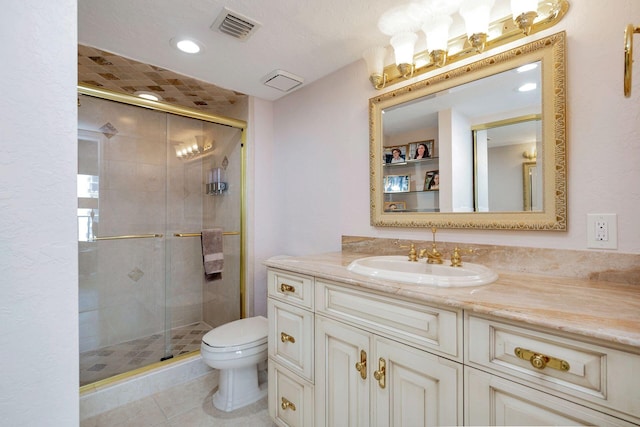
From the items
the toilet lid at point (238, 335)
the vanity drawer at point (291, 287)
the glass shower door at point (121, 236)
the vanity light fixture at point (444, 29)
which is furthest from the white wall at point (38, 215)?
the glass shower door at point (121, 236)

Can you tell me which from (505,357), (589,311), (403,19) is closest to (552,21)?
(403,19)

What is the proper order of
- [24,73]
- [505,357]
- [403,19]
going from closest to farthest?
[24,73]
[505,357]
[403,19]

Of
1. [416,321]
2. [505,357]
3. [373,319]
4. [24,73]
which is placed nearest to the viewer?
[24,73]

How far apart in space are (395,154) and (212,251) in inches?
69.2

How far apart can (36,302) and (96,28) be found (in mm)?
1560

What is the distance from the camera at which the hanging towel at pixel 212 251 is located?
249 centimetres

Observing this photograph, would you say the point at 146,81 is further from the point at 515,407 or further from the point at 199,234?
the point at 515,407

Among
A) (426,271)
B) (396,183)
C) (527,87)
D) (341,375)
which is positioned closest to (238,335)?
(341,375)

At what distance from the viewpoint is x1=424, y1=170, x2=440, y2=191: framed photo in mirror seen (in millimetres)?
1476

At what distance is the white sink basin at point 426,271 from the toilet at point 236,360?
922 millimetres

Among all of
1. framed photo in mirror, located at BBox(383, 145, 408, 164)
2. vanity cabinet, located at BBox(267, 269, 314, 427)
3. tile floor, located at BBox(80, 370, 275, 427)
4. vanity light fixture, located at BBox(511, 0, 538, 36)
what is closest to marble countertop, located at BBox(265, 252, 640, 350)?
vanity cabinet, located at BBox(267, 269, 314, 427)

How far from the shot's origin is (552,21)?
1130 mm

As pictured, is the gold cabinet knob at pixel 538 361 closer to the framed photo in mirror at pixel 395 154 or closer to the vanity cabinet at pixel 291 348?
the vanity cabinet at pixel 291 348

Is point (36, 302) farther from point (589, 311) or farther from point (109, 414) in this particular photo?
point (109, 414)
